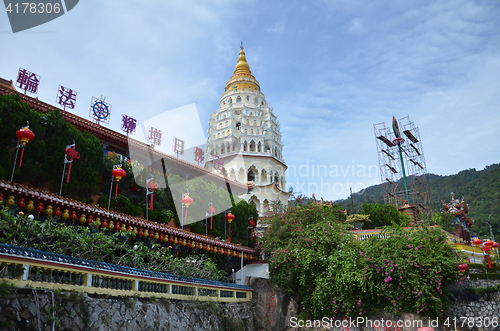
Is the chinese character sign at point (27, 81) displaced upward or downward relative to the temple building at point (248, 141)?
downward

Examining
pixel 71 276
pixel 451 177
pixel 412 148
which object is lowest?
pixel 71 276

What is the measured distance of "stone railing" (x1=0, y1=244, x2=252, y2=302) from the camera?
276 inches

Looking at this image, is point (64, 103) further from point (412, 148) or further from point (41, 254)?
point (412, 148)

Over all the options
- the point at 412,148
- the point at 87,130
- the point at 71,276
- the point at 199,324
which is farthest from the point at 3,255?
the point at 412,148

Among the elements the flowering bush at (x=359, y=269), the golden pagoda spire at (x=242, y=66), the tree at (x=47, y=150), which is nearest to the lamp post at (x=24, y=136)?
the tree at (x=47, y=150)

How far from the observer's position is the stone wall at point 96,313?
684 centimetres

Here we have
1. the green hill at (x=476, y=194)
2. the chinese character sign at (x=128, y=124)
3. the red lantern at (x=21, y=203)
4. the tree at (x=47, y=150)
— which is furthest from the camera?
the green hill at (x=476, y=194)

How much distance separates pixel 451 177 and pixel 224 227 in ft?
192

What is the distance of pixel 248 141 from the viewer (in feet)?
111

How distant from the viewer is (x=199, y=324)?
12.0 m

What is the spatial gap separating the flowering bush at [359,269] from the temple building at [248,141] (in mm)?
14415

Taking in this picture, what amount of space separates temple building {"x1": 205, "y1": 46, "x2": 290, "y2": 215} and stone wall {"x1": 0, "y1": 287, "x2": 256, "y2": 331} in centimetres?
1890

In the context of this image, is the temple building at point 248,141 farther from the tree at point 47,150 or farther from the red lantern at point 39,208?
the red lantern at point 39,208

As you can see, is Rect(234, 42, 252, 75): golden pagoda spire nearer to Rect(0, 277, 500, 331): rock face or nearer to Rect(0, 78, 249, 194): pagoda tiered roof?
Rect(0, 78, 249, 194): pagoda tiered roof
